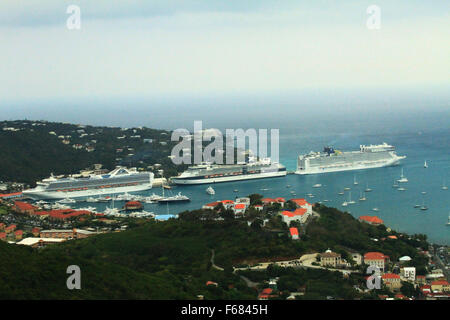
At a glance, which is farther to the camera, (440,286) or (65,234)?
(65,234)

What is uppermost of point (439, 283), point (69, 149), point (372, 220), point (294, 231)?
point (69, 149)

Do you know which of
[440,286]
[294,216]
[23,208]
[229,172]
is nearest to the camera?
[440,286]

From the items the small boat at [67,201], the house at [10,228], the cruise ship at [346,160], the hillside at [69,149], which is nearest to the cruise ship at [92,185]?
the small boat at [67,201]

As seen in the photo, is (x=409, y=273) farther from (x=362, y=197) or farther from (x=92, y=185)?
(x=92, y=185)

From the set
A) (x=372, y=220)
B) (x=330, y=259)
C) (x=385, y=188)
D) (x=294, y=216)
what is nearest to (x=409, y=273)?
(x=330, y=259)

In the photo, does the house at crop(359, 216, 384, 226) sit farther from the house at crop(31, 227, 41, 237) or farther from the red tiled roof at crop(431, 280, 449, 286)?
the house at crop(31, 227, 41, 237)

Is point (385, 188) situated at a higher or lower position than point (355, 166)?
lower

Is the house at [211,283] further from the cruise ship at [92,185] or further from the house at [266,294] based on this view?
the cruise ship at [92,185]
